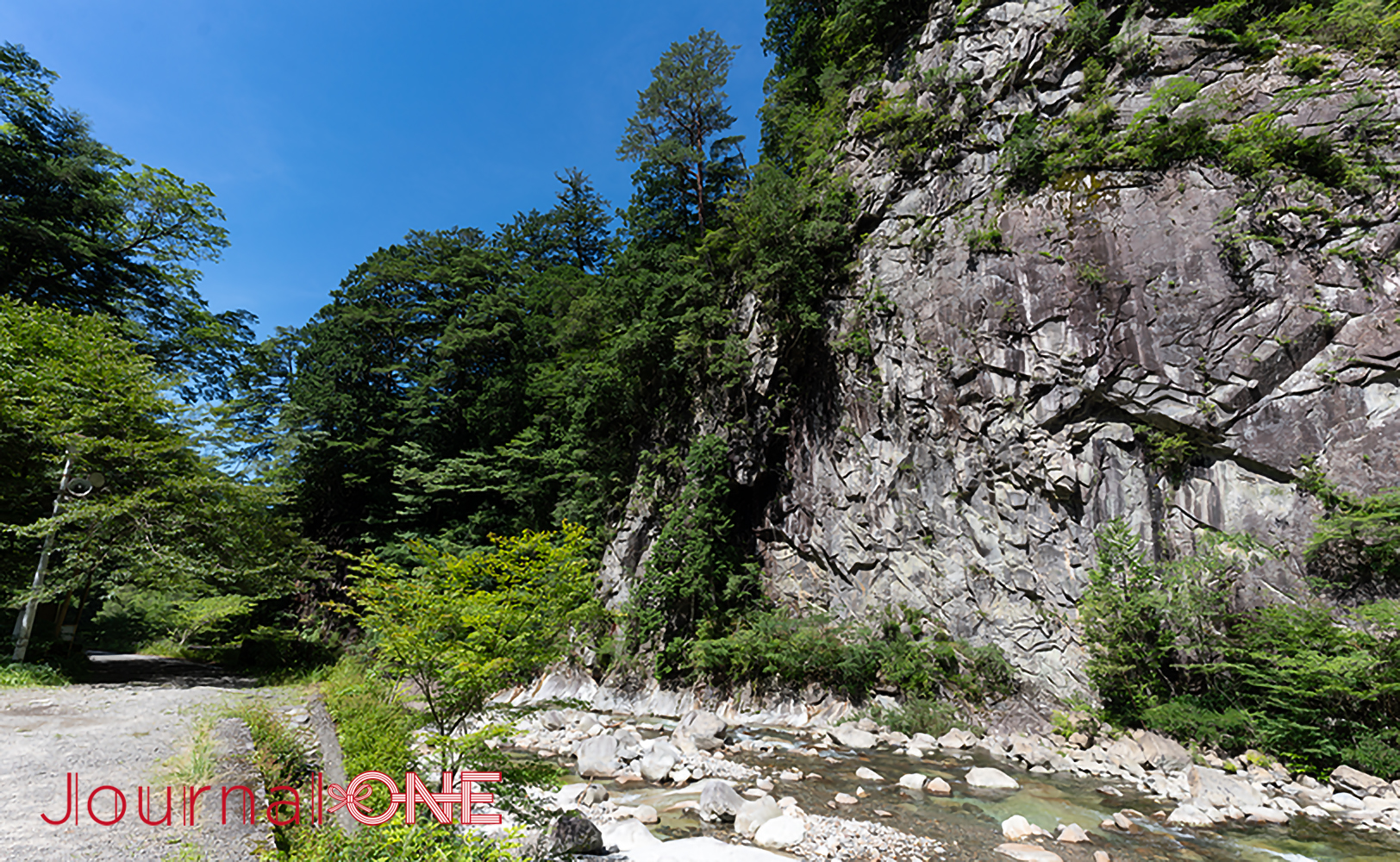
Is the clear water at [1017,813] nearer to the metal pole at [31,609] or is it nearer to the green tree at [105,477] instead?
the green tree at [105,477]

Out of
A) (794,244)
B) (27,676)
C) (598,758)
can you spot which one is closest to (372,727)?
(598,758)

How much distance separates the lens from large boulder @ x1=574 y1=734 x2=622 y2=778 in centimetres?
862

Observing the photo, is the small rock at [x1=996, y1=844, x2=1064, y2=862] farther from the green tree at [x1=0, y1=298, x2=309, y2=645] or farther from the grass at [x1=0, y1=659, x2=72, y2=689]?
the green tree at [x1=0, y1=298, x2=309, y2=645]

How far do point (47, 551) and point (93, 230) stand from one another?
1272 centimetres

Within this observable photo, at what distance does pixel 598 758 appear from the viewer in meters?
8.82

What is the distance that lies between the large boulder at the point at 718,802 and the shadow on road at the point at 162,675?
10823 millimetres

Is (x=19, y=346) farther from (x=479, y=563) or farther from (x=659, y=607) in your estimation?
(x=659, y=607)

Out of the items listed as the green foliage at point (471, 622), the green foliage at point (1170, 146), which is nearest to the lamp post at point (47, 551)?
the green foliage at point (471, 622)

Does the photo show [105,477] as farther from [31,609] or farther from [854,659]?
[854,659]

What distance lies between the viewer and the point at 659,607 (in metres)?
15.0

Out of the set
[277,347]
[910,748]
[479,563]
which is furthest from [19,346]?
[910,748]

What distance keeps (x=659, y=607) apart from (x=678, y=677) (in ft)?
6.05

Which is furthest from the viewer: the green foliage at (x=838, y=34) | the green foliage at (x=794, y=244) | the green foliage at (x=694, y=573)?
the green foliage at (x=838, y=34)

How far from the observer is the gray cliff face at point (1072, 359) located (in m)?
9.66
